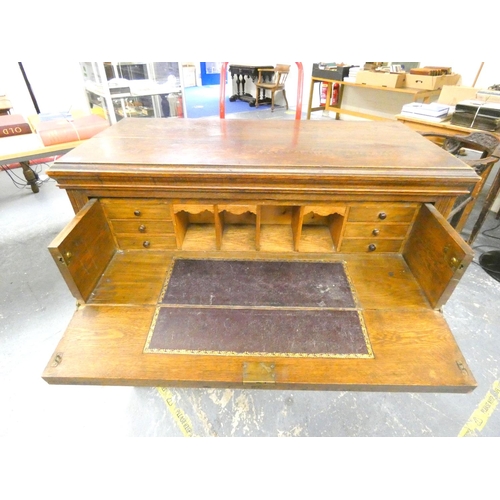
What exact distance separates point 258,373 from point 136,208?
0.60 m

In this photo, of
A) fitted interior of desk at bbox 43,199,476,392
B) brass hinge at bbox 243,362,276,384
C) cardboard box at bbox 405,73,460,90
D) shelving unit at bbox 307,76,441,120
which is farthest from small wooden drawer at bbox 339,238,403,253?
cardboard box at bbox 405,73,460,90

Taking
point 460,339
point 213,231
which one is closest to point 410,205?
point 213,231

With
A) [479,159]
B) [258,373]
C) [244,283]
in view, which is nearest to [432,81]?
[479,159]

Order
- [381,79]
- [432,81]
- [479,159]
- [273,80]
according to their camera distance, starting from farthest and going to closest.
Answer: [273,80]
[381,79]
[432,81]
[479,159]

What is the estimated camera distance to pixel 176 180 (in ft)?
2.71

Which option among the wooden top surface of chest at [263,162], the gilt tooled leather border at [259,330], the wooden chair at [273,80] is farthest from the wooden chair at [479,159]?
the wooden chair at [273,80]

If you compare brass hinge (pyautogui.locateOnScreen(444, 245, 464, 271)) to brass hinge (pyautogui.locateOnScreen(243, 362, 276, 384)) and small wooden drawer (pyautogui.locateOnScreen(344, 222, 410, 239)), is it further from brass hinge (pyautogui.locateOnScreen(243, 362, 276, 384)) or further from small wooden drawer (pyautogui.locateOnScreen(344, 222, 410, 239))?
brass hinge (pyautogui.locateOnScreen(243, 362, 276, 384))

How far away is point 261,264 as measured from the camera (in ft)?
3.21

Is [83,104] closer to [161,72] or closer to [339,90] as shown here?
[161,72]

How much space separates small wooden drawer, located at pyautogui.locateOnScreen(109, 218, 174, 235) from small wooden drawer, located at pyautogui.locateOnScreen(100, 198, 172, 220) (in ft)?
0.06

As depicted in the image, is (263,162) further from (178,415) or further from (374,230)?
(178,415)

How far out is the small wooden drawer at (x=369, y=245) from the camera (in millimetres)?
977

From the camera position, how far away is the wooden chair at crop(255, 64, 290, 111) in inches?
204

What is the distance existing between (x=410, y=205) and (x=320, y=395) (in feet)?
2.88
